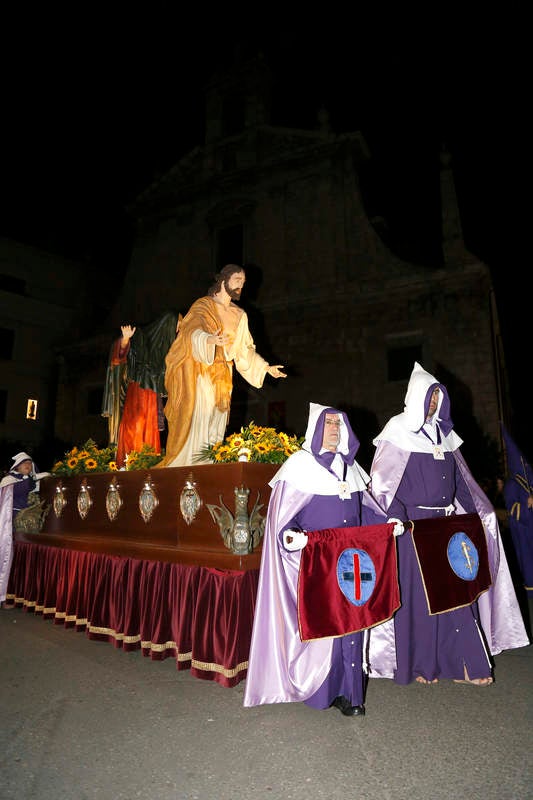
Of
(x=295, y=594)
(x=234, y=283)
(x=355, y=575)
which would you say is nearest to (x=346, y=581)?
(x=355, y=575)

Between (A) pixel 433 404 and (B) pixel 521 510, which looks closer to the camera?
(A) pixel 433 404

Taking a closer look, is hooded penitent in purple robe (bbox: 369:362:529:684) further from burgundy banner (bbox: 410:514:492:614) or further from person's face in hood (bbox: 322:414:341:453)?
person's face in hood (bbox: 322:414:341:453)

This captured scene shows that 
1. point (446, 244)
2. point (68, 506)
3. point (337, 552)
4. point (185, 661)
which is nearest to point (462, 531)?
point (337, 552)

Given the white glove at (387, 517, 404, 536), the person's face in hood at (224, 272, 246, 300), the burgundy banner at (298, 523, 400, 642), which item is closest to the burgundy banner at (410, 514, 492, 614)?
the white glove at (387, 517, 404, 536)

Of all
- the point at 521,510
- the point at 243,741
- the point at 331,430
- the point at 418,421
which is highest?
the point at 418,421

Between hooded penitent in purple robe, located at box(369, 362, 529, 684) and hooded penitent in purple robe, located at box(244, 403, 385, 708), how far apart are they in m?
0.49

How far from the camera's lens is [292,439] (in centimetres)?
560

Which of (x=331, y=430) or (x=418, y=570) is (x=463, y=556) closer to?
(x=418, y=570)

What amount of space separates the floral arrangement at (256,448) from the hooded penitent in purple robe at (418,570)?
1.00 metres

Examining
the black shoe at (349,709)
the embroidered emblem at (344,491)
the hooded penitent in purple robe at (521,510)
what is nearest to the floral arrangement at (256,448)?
the embroidered emblem at (344,491)

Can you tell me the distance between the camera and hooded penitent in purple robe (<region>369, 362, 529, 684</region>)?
4227mm

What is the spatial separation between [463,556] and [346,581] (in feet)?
3.64

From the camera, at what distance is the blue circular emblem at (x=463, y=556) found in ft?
13.9

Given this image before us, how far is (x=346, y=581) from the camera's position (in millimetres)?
3787
